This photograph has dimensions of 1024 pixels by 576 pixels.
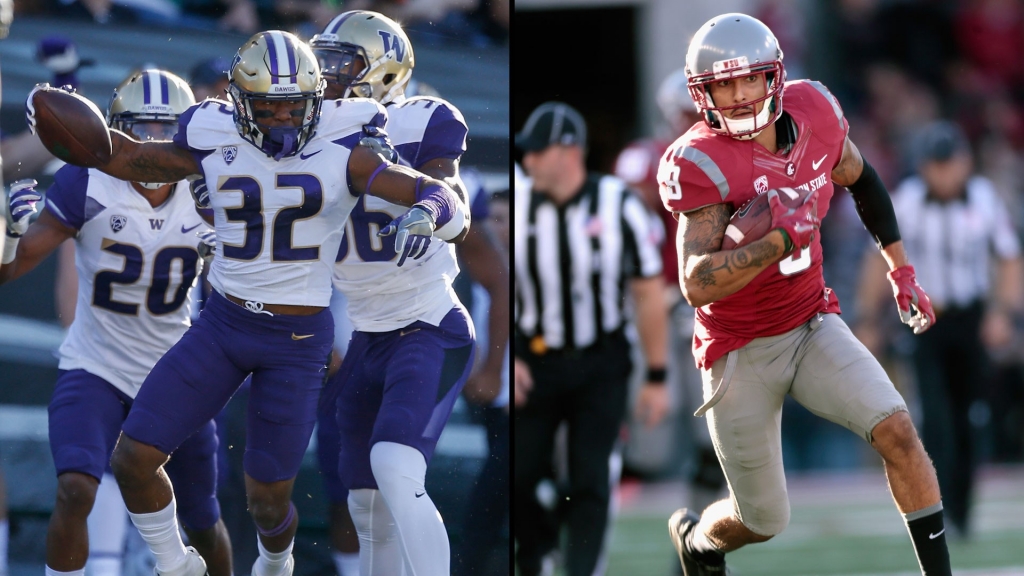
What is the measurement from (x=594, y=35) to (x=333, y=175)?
6.61m

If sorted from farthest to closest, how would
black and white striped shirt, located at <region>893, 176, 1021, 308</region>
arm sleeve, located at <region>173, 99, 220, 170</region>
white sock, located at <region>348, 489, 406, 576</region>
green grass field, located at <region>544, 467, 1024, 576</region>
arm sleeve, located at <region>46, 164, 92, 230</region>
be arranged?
black and white striped shirt, located at <region>893, 176, 1021, 308</region>, green grass field, located at <region>544, 467, 1024, 576</region>, white sock, located at <region>348, 489, 406, 576</region>, arm sleeve, located at <region>46, 164, 92, 230</region>, arm sleeve, located at <region>173, 99, 220, 170</region>

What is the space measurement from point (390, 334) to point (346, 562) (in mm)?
923

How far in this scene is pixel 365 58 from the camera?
180 inches

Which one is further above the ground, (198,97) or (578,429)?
(198,97)

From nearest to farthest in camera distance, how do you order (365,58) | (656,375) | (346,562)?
(365,58), (346,562), (656,375)

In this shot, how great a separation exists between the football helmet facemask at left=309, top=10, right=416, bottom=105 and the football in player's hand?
129cm

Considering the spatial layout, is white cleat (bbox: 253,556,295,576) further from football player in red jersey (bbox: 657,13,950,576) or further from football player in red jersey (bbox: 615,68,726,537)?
football player in red jersey (bbox: 615,68,726,537)

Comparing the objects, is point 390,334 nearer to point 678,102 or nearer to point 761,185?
point 761,185

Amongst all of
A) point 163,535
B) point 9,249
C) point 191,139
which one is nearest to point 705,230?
point 191,139

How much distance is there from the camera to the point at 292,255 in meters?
4.22

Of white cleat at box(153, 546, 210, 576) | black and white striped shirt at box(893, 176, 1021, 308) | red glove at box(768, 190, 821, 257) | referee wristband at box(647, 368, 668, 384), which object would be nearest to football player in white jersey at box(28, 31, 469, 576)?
white cleat at box(153, 546, 210, 576)

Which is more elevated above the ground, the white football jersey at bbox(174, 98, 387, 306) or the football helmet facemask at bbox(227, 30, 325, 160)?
the football helmet facemask at bbox(227, 30, 325, 160)

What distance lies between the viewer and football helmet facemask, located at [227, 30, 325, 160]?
4098mm

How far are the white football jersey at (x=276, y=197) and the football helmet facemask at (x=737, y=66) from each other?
950mm
